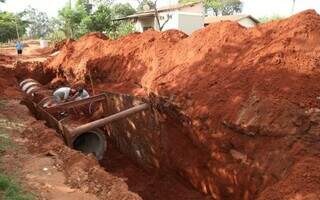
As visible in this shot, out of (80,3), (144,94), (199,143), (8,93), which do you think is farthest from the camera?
(80,3)

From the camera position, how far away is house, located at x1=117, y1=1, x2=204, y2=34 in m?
34.7

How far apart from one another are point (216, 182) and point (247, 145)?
113 centimetres

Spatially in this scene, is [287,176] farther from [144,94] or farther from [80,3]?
[80,3]

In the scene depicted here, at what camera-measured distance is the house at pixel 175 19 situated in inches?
1367

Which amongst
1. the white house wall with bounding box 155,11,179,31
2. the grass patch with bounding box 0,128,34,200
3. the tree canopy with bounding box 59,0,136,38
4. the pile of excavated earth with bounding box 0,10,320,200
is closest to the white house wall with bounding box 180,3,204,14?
the white house wall with bounding box 155,11,179,31

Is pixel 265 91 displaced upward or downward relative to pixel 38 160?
upward

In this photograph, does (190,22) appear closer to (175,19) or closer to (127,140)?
(175,19)

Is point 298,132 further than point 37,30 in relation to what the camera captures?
No

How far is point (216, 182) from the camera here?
7176 mm

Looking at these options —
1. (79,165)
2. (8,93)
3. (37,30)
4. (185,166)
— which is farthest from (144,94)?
(37,30)

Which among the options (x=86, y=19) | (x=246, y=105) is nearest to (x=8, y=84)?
(x=246, y=105)

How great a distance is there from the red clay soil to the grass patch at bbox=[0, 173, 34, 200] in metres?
3.49

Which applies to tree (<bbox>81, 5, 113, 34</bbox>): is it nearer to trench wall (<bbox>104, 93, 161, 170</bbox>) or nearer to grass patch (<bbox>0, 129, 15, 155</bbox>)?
trench wall (<bbox>104, 93, 161, 170</bbox>)

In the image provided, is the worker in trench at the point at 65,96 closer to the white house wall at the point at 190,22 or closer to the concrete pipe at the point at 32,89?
the concrete pipe at the point at 32,89
